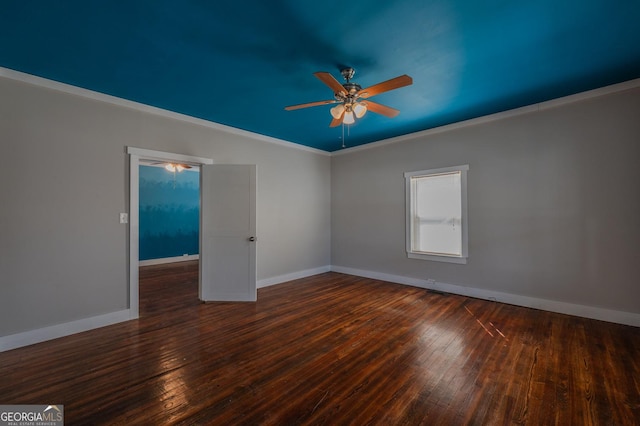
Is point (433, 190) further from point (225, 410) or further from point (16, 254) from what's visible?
point (16, 254)

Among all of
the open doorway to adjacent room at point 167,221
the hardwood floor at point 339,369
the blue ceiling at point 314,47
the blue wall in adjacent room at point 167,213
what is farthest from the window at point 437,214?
the blue wall in adjacent room at point 167,213

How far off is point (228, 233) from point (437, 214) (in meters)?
3.58

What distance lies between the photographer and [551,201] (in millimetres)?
3525

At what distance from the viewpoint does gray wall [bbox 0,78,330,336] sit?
2.67 m

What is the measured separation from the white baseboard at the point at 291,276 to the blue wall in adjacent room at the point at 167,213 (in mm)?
3179

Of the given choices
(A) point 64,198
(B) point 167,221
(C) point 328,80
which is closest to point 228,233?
(A) point 64,198

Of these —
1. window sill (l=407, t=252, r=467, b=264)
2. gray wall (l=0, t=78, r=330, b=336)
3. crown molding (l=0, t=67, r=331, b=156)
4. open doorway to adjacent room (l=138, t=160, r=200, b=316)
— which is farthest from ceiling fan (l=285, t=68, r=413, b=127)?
open doorway to adjacent room (l=138, t=160, r=200, b=316)

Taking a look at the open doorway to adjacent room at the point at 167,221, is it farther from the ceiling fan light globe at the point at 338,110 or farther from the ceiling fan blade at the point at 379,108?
the ceiling fan blade at the point at 379,108

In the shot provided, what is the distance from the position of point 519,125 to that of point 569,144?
0.64m

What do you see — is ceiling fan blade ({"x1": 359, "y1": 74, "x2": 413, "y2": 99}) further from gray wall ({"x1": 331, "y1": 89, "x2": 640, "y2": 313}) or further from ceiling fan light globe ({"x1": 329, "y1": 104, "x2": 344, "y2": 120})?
gray wall ({"x1": 331, "y1": 89, "x2": 640, "y2": 313})

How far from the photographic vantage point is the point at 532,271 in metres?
3.66

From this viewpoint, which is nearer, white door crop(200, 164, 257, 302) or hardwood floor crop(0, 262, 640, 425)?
hardwood floor crop(0, 262, 640, 425)

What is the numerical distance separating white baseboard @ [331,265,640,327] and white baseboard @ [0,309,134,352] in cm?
428

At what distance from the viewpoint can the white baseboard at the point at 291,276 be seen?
191 inches
